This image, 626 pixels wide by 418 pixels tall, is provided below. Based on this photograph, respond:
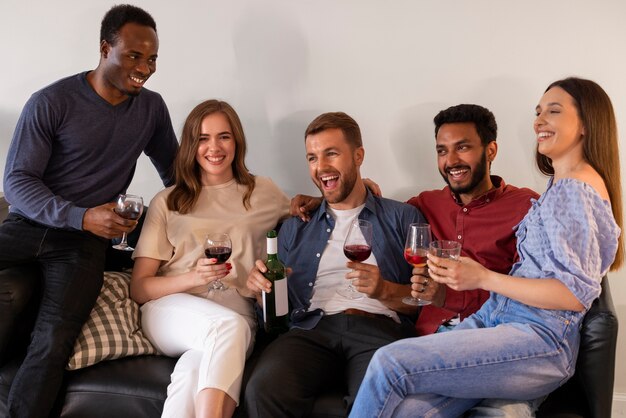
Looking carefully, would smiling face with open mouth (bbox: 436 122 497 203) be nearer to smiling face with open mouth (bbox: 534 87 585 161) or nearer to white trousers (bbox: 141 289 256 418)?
smiling face with open mouth (bbox: 534 87 585 161)

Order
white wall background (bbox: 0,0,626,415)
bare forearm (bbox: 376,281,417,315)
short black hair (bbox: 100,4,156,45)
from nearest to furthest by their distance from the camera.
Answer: bare forearm (bbox: 376,281,417,315) < short black hair (bbox: 100,4,156,45) < white wall background (bbox: 0,0,626,415)

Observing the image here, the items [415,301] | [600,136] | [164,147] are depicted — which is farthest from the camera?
[164,147]

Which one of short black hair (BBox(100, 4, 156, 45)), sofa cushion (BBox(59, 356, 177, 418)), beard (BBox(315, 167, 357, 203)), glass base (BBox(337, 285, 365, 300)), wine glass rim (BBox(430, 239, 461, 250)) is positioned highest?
short black hair (BBox(100, 4, 156, 45))

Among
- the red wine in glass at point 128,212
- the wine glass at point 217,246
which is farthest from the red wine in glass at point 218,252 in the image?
the red wine in glass at point 128,212

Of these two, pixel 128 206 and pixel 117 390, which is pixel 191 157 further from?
pixel 117 390

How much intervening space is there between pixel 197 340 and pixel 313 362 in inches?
16.6

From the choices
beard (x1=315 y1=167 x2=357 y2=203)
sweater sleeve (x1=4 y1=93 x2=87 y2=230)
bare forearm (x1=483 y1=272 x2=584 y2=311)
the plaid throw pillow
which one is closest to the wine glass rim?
bare forearm (x1=483 y1=272 x2=584 y2=311)

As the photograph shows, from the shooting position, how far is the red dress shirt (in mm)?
2143

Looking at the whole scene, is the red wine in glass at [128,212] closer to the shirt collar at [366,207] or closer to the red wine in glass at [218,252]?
the red wine in glass at [218,252]

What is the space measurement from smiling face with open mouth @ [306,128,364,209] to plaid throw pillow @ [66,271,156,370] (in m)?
0.91

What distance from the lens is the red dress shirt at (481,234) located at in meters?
2.14

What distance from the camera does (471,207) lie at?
2230 millimetres

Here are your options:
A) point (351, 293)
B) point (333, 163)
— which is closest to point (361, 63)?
point (333, 163)

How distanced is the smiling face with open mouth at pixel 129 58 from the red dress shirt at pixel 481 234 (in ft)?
4.48
